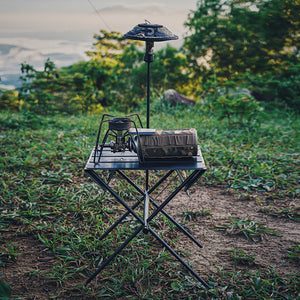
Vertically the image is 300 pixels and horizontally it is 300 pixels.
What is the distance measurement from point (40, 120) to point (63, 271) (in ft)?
13.6

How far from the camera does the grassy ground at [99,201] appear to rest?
2.19m

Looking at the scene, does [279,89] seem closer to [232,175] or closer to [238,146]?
[238,146]

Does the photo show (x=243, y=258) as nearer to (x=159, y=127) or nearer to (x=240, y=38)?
(x=159, y=127)

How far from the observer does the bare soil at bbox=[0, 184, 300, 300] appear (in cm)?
227

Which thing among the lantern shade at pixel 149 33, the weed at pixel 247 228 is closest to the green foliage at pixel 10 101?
the lantern shade at pixel 149 33

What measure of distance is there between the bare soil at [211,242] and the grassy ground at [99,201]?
0.03 m

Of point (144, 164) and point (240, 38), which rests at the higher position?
point (240, 38)

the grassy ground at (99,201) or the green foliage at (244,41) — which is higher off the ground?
the green foliage at (244,41)

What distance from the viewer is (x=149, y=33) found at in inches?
85.7

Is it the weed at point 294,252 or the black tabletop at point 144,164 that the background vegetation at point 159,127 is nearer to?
the weed at point 294,252

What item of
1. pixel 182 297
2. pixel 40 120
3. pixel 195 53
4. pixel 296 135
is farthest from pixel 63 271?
pixel 195 53

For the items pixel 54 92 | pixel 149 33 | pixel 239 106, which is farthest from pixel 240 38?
pixel 149 33

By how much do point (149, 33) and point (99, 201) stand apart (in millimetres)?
1875

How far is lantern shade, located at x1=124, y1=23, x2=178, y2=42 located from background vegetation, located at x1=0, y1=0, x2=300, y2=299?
5.45 ft
